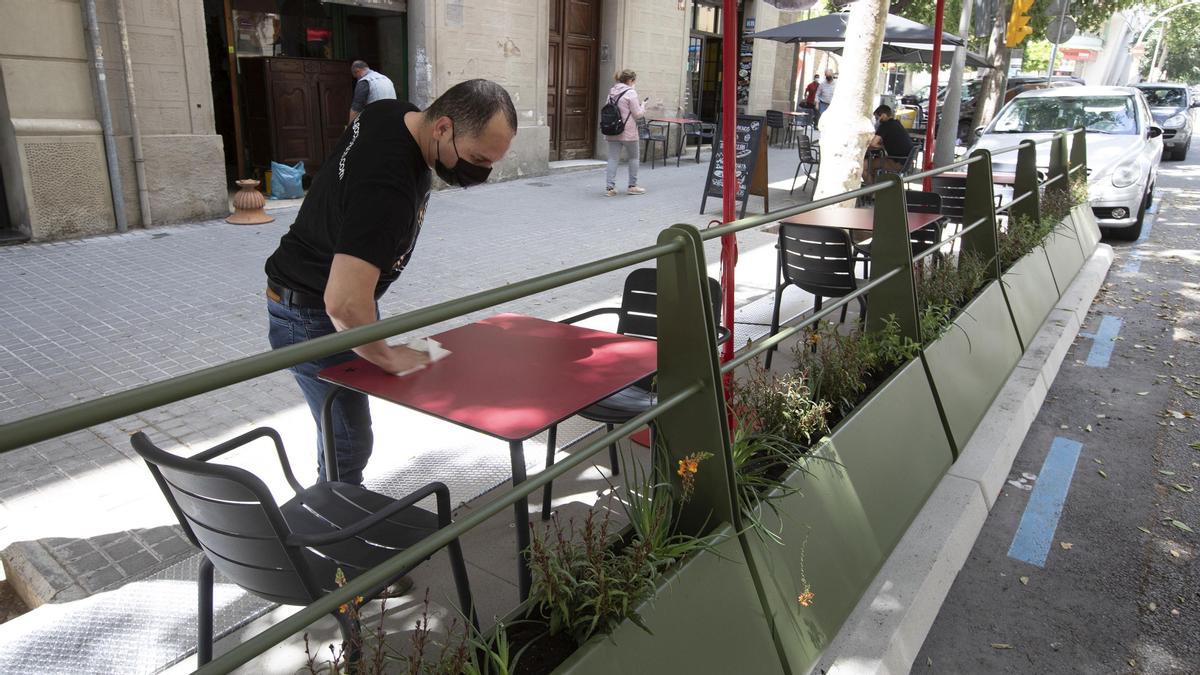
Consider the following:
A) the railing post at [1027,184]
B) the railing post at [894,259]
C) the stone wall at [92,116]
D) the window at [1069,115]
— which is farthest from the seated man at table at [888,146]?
the stone wall at [92,116]

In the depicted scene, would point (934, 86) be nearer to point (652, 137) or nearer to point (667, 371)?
point (667, 371)

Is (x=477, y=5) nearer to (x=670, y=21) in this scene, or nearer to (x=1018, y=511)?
(x=670, y=21)

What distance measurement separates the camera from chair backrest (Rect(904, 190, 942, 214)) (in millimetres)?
6707

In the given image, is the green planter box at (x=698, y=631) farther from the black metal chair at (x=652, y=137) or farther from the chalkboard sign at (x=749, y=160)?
the black metal chair at (x=652, y=137)

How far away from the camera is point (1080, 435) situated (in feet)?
15.7

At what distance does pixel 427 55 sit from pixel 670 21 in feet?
20.9

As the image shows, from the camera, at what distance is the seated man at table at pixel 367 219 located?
2412 mm

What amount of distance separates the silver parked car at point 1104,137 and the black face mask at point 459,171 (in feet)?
27.5

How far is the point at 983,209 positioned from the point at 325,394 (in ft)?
14.5

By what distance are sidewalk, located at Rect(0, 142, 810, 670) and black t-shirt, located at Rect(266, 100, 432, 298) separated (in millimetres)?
1199

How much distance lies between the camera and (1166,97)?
21578mm

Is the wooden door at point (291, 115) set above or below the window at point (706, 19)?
below

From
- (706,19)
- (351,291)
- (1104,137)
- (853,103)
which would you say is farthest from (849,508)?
(706,19)

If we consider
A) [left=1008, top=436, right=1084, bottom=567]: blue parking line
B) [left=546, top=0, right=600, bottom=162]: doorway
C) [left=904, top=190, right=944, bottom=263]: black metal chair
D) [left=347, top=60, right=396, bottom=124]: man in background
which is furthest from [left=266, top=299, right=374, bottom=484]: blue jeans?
[left=546, top=0, right=600, bottom=162]: doorway
